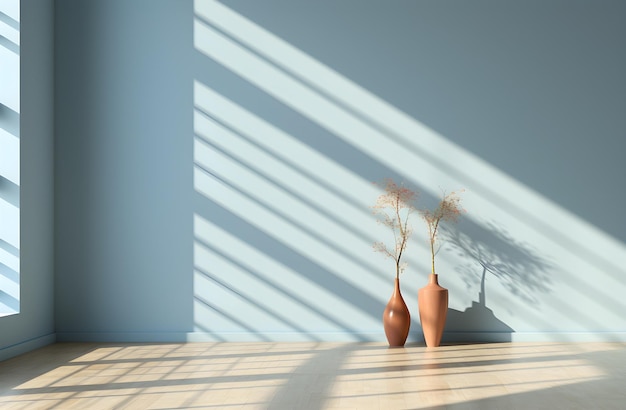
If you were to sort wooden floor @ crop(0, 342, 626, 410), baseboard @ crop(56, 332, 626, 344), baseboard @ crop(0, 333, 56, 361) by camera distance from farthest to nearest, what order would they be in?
baseboard @ crop(56, 332, 626, 344)
baseboard @ crop(0, 333, 56, 361)
wooden floor @ crop(0, 342, 626, 410)

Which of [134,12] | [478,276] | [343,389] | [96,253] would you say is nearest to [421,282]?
[478,276]

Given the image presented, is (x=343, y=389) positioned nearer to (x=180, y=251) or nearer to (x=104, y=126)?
(x=180, y=251)

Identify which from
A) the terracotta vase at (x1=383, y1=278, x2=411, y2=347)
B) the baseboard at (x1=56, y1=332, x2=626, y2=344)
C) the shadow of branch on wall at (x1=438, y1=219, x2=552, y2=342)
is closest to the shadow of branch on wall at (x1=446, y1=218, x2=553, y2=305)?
the shadow of branch on wall at (x1=438, y1=219, x2=552, y2=342)

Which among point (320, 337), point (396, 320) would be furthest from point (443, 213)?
point (320, 337)

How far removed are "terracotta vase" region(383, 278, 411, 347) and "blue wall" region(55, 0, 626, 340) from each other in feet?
0.82

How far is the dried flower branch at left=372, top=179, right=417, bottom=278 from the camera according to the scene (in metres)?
5.86

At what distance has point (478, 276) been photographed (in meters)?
5.91

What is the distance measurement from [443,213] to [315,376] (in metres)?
1.98

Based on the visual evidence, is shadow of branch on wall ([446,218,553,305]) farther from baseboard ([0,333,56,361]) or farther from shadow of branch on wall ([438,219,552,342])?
baseboard ([0,333,56,361])

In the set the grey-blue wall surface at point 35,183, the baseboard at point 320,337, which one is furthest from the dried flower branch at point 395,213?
the grey-blue wall surface at point 35,183

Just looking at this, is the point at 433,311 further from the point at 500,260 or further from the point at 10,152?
the point at 10,152

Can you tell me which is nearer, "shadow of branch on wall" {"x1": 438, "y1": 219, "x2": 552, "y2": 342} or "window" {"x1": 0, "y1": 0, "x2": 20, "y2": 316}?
"window" {"x1": 0, "y1": 0, "x2": 20, "y2": 316}

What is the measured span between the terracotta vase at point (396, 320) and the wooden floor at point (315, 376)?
95 mm

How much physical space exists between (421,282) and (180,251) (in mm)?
1860
